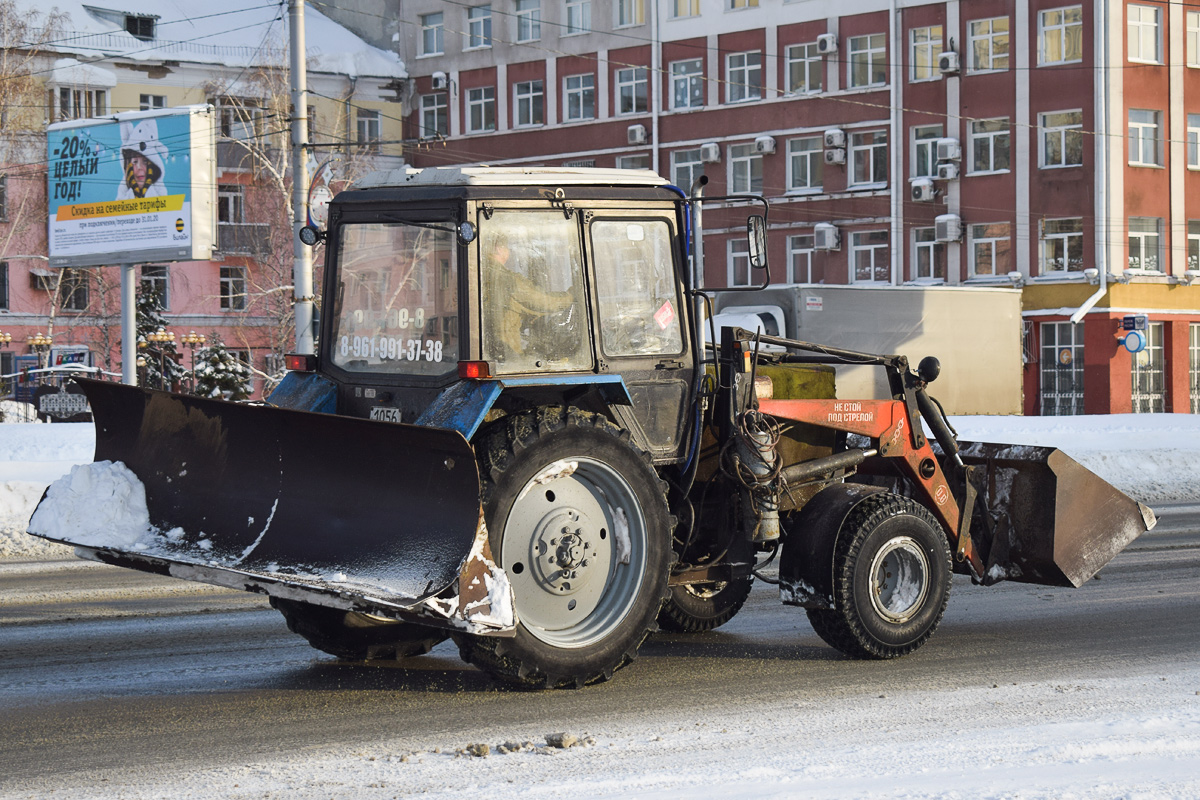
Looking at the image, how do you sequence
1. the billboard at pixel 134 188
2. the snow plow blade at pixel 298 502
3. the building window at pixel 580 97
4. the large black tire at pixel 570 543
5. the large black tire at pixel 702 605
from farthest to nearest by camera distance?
the building window at pixel 580 97 < the billboard at pixel 134 188 < the large black tire at pixel 702 605 < the large black tire at pixel 570 543 < the snow plow blade at pixel 298 502

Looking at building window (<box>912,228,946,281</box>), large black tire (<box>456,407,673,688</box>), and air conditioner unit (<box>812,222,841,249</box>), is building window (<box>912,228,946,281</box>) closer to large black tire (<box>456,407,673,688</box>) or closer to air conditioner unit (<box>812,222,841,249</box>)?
air conditioner unit (<box>812,222,841,249</box>)

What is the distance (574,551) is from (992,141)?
40.4 meters

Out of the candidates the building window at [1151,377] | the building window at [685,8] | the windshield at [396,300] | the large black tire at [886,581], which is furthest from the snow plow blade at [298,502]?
the building window at [685,8]

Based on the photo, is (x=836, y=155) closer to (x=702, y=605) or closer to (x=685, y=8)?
(x=685, y=8)

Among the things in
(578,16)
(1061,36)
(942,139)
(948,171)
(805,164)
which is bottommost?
(948,171)

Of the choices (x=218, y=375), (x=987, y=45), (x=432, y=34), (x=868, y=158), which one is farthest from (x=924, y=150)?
(x=218, y=375)

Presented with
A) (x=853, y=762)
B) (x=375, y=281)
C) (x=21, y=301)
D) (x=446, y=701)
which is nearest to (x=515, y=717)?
(x=446, y=701)

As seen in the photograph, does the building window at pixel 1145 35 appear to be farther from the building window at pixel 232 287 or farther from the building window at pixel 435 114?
the building window at pixel 232 287

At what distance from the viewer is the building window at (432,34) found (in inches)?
2203

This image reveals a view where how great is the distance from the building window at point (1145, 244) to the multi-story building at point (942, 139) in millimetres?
65

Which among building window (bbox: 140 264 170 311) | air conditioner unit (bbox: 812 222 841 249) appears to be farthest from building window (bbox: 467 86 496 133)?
air conditioner unit (bbox: 812 222 841 249)

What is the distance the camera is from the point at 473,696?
6.88 metres

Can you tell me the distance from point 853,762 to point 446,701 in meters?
2.03

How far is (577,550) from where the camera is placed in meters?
6.86
